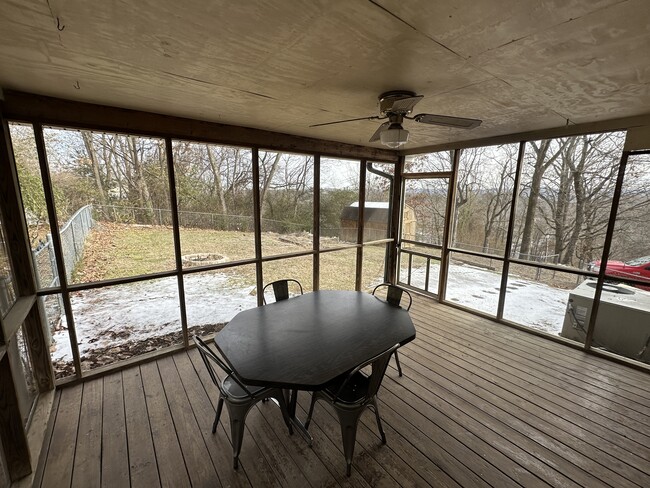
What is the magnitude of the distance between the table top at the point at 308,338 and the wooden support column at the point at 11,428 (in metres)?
1.23

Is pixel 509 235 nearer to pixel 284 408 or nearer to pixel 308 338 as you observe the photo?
pixel 308 338

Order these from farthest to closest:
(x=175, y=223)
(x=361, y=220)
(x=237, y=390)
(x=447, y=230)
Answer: (x=361, y=220)
(x=447, y=230)
(x=175, y=223)
(x=237, y=390)

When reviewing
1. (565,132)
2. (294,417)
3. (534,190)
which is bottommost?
(294,417)

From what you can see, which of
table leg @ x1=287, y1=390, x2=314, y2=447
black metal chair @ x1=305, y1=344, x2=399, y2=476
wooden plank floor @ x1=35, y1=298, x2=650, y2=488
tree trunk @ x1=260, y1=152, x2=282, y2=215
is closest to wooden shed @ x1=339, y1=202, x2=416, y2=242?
tree trunk @ x1=260, y1=152, x2=282, y2=215

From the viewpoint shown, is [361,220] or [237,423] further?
[361,220]

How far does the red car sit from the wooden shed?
275 cm

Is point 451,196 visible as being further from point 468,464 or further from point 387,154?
point 468,464

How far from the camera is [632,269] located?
319 centimetres

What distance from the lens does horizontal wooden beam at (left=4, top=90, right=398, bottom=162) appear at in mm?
2299

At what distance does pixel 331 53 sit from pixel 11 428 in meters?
3.01

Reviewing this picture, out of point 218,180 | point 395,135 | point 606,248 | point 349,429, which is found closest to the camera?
point 349,429

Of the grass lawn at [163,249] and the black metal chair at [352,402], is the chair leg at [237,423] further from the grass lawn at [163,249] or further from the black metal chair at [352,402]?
the grass lawn at [163,249]

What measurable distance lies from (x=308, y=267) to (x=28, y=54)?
3.67 meters

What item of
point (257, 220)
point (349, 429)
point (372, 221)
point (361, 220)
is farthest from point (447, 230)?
point (349, 429)
